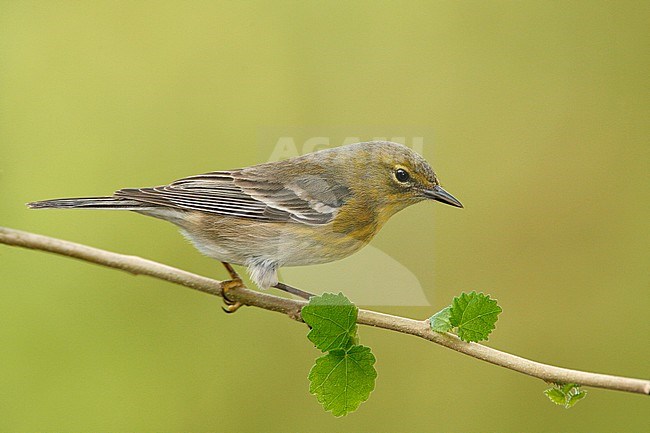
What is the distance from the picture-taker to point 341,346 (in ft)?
6.17

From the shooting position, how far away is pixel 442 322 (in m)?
1.88

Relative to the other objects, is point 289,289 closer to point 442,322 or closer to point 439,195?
point 439,195

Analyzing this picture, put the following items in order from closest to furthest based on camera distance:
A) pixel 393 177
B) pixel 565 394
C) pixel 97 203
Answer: pixel 565 394
pixel 97 203
pixel 393 177

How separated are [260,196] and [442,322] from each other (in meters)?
1.20

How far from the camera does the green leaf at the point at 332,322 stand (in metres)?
1.85

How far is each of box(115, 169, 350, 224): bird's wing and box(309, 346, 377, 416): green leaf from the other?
909mm

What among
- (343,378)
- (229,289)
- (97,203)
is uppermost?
(97,203)

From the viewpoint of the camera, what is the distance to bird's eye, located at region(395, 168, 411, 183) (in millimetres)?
2445

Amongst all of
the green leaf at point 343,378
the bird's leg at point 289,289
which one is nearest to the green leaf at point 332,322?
the green leaf at point 343,378

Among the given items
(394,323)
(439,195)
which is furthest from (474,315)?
(439,195)

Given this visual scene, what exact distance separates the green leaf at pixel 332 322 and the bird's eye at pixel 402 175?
0.68 metres

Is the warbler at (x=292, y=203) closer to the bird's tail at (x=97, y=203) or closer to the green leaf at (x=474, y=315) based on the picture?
the bird's tail at (x=97, y=203)

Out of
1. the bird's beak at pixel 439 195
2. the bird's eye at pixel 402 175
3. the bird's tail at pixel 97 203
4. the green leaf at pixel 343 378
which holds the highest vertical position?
the bird's eye at pixel 402 175

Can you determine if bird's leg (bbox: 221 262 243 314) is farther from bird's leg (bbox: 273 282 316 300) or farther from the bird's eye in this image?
the bird's eye
